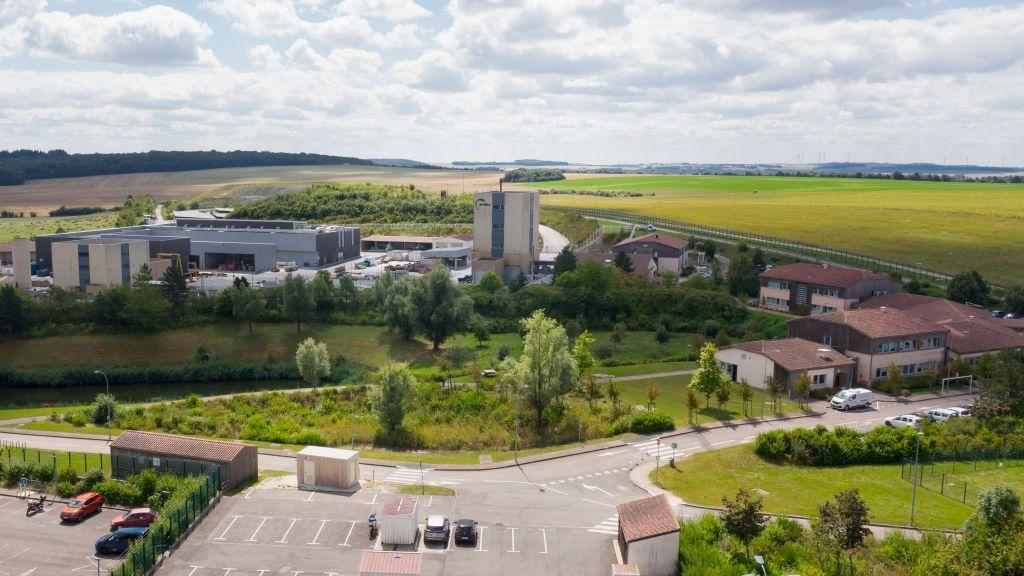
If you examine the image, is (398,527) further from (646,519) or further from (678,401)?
(678,401)

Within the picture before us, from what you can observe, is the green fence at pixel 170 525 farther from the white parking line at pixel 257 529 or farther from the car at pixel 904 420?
the car at pixel 904 420

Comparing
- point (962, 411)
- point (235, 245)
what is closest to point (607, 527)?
point (962, 411)

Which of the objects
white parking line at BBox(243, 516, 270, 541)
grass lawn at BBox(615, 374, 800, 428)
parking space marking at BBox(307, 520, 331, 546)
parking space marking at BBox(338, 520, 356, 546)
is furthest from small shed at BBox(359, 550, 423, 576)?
grass lawn at BBox(615, 374, 800, 428)

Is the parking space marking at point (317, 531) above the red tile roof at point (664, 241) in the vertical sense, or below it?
below

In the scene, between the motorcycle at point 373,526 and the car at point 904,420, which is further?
the car at point 904,420

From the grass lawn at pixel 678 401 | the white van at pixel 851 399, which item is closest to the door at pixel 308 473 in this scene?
the grass lawn at pixel 678 401

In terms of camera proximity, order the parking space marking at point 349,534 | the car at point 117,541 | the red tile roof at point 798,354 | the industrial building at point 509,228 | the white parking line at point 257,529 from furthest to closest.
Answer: the industrial building at point 509,228, the red tile roof at point 798,354, the white parking line at point 257,529, the parking space marking at point 349,534, the car at point 117,541

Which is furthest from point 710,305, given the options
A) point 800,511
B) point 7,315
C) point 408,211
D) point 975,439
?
point 408,211

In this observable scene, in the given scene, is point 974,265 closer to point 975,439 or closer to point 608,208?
point 975,439
